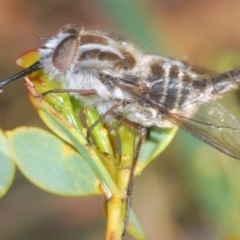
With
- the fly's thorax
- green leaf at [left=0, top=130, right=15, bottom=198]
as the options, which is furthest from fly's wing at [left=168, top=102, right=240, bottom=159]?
green leaf at [left=0, top=130, right=15, bottom=198]

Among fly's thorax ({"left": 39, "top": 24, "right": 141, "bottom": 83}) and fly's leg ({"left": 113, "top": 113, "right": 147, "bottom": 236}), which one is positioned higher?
fly's thorax ({"left": 39, "top": 24, "right": 141, "bottom": 83})

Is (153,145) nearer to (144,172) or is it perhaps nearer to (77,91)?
(77,91)

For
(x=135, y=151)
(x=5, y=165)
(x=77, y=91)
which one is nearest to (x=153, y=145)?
(x=135, y=151)

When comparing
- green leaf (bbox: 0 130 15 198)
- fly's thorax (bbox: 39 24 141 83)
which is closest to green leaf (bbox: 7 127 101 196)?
green leaf (bbox: 0 130 15 198)

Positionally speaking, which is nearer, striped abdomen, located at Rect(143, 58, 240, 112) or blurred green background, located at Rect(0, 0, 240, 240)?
striped abdomen, located at Rect(143, 58, 240, 112)

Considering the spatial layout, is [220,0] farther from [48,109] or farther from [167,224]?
[48,109]

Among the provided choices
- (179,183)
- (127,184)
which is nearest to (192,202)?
(179,183)

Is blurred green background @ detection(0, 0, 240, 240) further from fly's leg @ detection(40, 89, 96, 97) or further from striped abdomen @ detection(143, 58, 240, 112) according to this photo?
fly's leg @ detection(40, 89, 96, 97)
